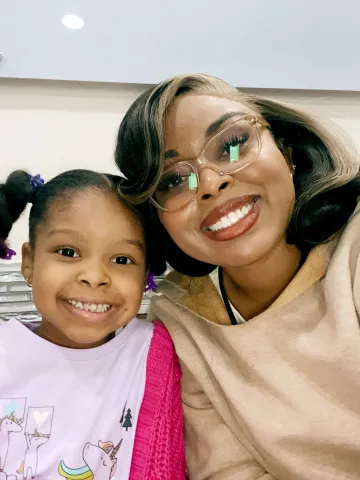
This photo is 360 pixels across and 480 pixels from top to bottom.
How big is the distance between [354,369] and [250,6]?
1.22 metres

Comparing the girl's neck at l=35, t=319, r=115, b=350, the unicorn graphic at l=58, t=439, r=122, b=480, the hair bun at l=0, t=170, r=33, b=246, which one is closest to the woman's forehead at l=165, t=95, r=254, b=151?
the hair bun at l=0, t=170, r=33, b=246

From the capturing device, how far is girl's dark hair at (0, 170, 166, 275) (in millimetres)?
942

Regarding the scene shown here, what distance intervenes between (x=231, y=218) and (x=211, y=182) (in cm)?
8

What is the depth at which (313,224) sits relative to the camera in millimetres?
882

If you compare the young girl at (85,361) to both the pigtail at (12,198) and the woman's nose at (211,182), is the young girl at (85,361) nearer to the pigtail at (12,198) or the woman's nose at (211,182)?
the pigtail at (12,198)

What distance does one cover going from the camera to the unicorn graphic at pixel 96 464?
0.84 m

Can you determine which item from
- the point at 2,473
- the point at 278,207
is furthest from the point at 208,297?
the point at 2,473

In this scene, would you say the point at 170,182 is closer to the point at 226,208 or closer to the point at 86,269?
the point at 226,208

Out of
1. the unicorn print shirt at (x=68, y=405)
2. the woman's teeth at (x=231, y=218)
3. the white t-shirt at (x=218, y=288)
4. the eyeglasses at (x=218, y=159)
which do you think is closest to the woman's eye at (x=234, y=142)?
the eyeglasses at (x=218, y=159)

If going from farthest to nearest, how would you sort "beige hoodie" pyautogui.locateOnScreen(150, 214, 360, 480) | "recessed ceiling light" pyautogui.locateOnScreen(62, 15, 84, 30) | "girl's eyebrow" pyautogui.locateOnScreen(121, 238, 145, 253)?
"recessed ceiling light" pyautogui.locateOnScreen(62, 15, 84, 30) < "girl's eyebrow" pyautogui.locateOnScreen(121, 238, 145, 253) < "beige hoodie" pyautogui.locateOnScreen(150, 214, 360, 480)

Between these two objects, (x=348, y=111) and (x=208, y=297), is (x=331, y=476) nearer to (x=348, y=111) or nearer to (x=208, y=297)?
(x=208, y=297)

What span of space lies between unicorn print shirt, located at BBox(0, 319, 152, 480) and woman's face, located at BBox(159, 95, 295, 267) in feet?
0.94

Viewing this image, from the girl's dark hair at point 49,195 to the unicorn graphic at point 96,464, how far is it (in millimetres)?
379

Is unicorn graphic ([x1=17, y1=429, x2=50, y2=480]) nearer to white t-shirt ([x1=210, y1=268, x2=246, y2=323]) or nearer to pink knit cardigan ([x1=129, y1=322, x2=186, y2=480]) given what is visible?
pink knit cardigan ([x1=129, y1=322, x2=186, y2=480])
